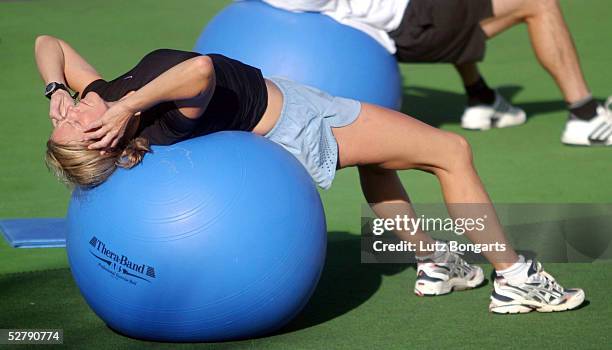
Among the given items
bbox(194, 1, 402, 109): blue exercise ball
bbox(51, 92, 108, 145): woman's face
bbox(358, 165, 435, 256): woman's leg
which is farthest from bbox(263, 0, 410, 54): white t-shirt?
bbox(51, 92, 108, 145): woman's face

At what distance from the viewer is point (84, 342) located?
4145mm

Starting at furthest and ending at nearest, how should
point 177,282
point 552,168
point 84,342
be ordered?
point 552,168
point 84,342
point 177,282

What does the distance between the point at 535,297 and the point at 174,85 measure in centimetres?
172

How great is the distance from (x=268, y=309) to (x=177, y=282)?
37cm

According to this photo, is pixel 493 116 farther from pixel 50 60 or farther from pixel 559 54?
pixel 50 60

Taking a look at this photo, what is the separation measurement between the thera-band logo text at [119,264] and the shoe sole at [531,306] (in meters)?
1.46

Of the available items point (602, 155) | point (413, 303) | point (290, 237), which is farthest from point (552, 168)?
point (290, 237)

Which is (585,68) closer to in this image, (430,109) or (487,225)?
(430,109)

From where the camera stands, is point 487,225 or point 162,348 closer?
point 162,348

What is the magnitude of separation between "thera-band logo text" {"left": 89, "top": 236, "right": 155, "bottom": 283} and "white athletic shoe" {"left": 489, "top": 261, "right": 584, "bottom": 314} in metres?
1.47

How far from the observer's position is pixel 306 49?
6.06 metres

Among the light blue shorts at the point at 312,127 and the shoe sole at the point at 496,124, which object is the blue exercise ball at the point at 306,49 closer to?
the shoe sole at the point at 496,124

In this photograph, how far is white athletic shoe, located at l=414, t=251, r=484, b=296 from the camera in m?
4.69

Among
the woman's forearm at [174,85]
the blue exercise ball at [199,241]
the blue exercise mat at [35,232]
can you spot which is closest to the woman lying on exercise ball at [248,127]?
the woman's forearm at [174,85]
